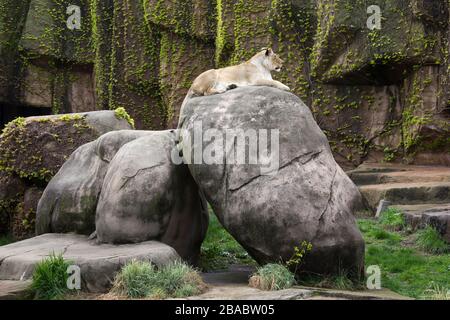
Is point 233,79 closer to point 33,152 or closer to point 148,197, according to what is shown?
point 148,197

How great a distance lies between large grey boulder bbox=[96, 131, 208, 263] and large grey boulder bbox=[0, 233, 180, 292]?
28 cm

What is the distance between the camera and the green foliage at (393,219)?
482 inches

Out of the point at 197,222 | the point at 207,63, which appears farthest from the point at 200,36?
the point at 197,222

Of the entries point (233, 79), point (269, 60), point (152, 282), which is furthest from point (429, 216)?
point (152, 282)

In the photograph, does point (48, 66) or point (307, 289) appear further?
point (48, 66)

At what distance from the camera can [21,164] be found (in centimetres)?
1342

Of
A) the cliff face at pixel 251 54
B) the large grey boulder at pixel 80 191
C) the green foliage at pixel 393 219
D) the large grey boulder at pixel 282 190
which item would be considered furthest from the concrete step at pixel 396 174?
the large grey boulder at pixel 80 191

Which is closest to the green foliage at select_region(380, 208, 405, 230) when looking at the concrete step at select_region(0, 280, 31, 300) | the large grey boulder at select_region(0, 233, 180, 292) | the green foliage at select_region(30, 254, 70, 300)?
the large grey boulder at select_region(0, 233, 180, 292)

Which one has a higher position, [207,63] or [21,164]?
[207,63]

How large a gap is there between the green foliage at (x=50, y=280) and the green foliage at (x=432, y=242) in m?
6.05

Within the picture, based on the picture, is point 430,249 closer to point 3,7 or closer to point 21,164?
point 21,164

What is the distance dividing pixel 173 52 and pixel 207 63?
3.60 feet
